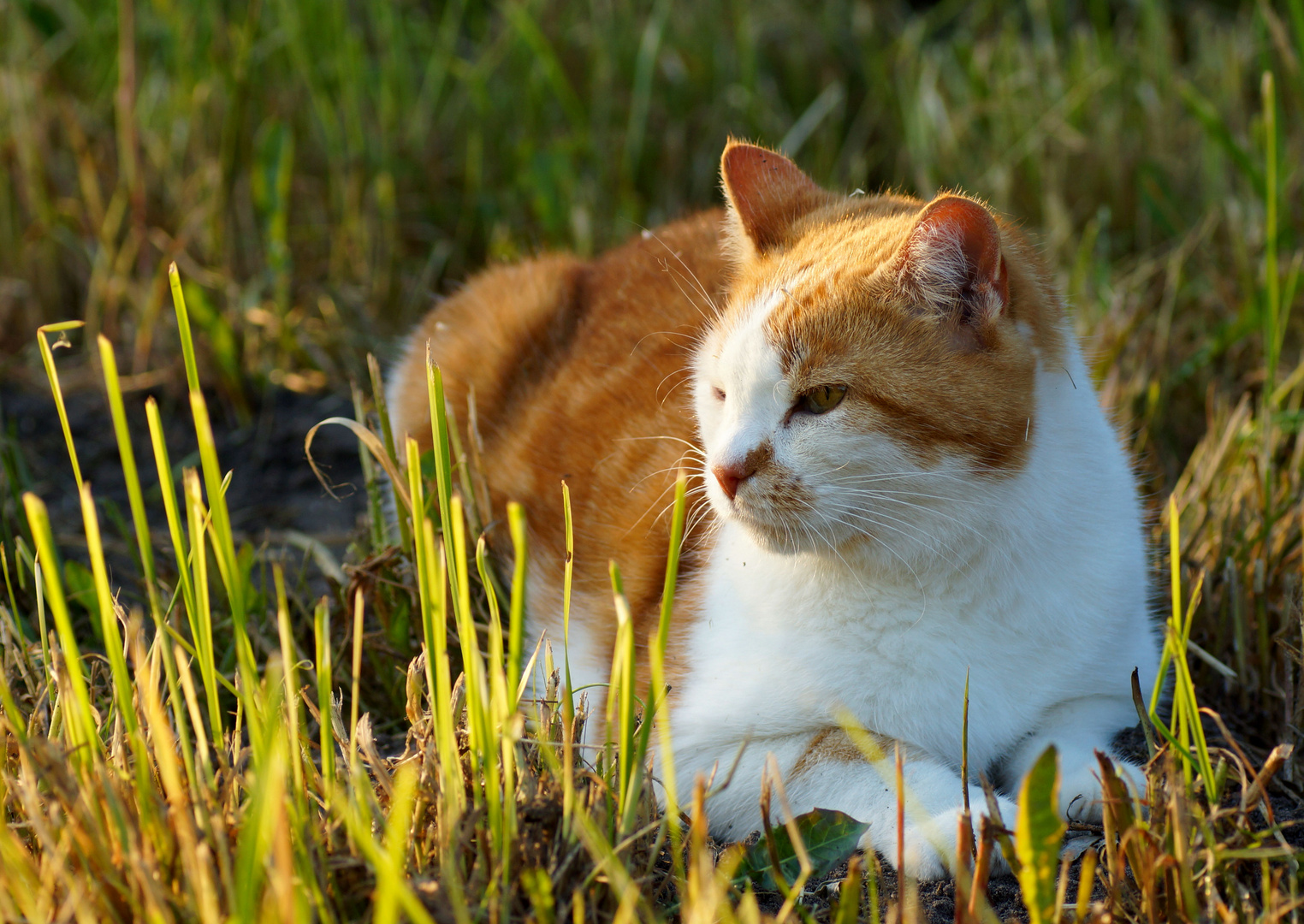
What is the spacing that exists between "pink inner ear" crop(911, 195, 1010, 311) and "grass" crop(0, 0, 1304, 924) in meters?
0.31

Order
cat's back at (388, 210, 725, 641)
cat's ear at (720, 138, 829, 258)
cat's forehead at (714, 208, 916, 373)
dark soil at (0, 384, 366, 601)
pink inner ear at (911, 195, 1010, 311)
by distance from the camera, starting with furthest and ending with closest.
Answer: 1. dark soil at (0, 384, 366, 601)
2. cat's back at (388, 210, 725, 641)
3. cat's ear at (720, 138, 829, 258)
4. cat's forehead at (714, 208, 916, 373)
5. pink inner ear at (911, 195, 1010, 311)

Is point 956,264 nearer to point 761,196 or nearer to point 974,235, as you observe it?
point 974,235

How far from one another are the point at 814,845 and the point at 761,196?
878mm

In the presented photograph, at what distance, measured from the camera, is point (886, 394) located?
1.32 m

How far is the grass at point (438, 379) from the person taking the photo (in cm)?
105

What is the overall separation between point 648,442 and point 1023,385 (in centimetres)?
65

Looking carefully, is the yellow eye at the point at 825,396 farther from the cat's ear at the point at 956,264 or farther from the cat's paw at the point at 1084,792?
the cat's paw at the point at 1084,792

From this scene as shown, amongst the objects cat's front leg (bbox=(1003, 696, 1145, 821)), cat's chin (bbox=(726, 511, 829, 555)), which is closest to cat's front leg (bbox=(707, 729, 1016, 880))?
cat's front leg (bbox=(1003, 696, 1145, 821))

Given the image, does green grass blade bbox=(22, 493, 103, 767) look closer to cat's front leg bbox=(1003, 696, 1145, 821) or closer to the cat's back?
the cat's back

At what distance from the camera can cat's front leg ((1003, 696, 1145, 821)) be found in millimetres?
1403

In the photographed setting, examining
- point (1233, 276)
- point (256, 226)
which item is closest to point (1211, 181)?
point (1233, 276)

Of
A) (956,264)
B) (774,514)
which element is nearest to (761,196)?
(956,264)

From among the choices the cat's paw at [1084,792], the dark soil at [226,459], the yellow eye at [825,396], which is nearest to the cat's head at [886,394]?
the yellow eye at [825,396]

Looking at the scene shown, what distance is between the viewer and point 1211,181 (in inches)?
118
